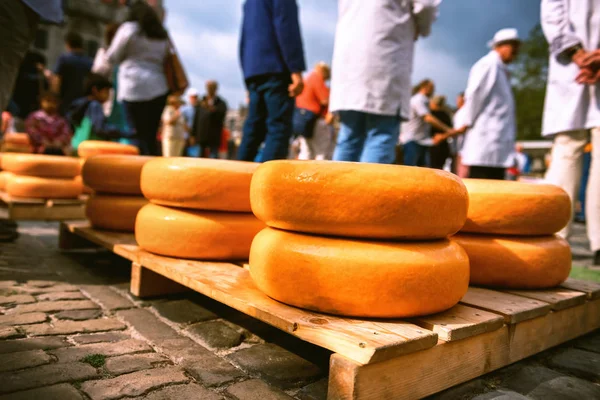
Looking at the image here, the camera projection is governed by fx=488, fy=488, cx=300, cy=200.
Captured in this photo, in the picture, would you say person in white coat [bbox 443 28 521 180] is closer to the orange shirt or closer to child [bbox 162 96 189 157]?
the orange shirt

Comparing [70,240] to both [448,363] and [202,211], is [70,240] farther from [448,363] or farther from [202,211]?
[448,363]

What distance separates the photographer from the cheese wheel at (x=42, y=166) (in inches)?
169

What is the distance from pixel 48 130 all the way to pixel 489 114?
15.7ft

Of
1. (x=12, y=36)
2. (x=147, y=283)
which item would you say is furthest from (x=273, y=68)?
(x=147, y=283)

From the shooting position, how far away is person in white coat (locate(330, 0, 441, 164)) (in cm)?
324

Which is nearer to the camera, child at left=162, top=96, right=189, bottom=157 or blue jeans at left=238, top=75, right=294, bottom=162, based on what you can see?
blue jeans at left=238, top=75, right=294, bottom=162

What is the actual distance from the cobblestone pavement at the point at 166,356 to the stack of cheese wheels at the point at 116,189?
1.79 ft

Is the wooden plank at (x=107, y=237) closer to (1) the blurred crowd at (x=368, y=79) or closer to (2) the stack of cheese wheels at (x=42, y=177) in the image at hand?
(1) the blurred crowd at (x=368, y=79)

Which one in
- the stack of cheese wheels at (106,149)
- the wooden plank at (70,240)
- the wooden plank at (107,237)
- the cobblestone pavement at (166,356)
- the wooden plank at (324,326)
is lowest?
the cobblestone pavement at (166,356)

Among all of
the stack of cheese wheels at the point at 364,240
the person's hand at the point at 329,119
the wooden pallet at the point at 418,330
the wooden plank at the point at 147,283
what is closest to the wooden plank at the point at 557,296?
the wooden pallet at the point at 418,330

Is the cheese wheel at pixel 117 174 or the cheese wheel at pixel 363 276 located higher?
the cheese wheel at pixel 117 174

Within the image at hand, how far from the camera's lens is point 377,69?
3.26 metres

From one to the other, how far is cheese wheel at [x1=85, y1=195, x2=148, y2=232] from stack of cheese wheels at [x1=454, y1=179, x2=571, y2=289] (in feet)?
5.99

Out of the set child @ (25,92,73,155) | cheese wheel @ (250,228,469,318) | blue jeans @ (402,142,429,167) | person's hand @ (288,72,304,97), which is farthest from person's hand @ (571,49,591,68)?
child @ (25,92,73,155)
